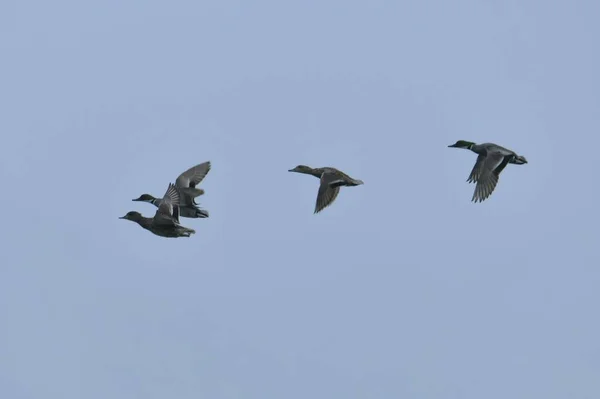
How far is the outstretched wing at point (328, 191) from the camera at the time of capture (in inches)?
1868

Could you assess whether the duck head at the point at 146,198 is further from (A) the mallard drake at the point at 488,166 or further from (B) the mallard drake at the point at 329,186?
(A) the mallard drake at the point at 488,166

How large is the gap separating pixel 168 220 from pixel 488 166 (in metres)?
11.1

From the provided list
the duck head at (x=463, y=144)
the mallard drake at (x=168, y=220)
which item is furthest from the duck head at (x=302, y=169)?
the mallard drake at (x=168, y=220)

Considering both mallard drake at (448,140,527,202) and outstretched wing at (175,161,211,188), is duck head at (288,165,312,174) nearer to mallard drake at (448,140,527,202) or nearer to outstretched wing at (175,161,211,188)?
outstretched wing at (175,161,211,188)

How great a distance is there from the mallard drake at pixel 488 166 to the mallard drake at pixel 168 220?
32.3 ft

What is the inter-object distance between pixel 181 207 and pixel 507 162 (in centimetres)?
1120

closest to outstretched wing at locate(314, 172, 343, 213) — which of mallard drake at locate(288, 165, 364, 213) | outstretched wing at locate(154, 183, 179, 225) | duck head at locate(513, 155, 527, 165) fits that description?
mallard drake at locate(288, 165, 364, 213)

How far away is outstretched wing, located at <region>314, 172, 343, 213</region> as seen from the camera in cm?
4744

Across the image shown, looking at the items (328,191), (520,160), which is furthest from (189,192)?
(520,160)

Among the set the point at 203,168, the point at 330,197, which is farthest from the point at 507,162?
the point at 203,168

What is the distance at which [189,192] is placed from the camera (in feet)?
158

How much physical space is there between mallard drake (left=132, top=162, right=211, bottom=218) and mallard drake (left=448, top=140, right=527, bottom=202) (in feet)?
30.9

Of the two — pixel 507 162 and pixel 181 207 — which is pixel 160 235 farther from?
pixel 507 162

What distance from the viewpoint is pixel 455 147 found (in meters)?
47.7
